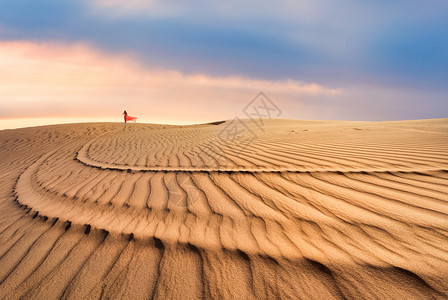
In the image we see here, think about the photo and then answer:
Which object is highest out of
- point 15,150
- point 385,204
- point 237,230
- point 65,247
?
point 385,204

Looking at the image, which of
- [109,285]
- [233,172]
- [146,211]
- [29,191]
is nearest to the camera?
[109,285]

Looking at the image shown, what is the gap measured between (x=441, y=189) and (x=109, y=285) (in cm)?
287

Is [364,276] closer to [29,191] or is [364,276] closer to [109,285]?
[109,285]

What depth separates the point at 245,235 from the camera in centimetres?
181

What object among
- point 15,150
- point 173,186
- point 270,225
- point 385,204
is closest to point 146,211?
point 173,186

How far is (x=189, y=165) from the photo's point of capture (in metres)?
4.10

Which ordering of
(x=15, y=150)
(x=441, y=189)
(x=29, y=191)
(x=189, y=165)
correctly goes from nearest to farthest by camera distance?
(x=441, y=189), (x=29, y=191), (x=189, y=165), (x=15, y=150)

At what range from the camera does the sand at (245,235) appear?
4.38ft

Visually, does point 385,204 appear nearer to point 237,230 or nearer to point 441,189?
point 441,189

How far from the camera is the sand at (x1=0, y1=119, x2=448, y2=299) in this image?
1.34 meters

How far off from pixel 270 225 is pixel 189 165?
2.41m

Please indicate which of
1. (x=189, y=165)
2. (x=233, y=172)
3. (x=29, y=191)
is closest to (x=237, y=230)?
(x=233, y=172)

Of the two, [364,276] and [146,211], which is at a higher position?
[364,276]

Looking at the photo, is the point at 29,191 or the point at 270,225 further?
the point at 29,191
